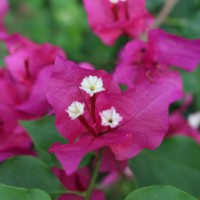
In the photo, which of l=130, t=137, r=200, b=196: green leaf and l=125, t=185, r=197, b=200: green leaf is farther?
l=130, t=137, r=200, b=196: green leaf

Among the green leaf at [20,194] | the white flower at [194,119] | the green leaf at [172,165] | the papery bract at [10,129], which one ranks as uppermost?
the green leaf at [20,194]

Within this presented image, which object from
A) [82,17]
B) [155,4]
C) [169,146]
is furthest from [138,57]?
[82,17]

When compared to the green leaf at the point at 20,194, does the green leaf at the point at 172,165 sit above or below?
below

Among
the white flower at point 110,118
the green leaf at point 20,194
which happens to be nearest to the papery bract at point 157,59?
the white flower at point 110,118

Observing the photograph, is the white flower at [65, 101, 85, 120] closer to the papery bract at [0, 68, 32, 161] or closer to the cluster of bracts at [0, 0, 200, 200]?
the cluster of bracts at [0, 0, 200, 200]

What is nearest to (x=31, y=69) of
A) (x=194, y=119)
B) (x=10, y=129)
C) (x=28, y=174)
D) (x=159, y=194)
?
(x=10, y=129)

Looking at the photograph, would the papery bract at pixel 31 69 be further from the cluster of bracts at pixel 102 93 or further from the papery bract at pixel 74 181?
the papery bract at pixel 74 181

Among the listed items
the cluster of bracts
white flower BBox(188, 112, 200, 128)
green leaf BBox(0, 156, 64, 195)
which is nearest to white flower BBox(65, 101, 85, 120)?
the cluster of bracts

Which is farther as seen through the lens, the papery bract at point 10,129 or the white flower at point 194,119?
the white flower at point 194,119
